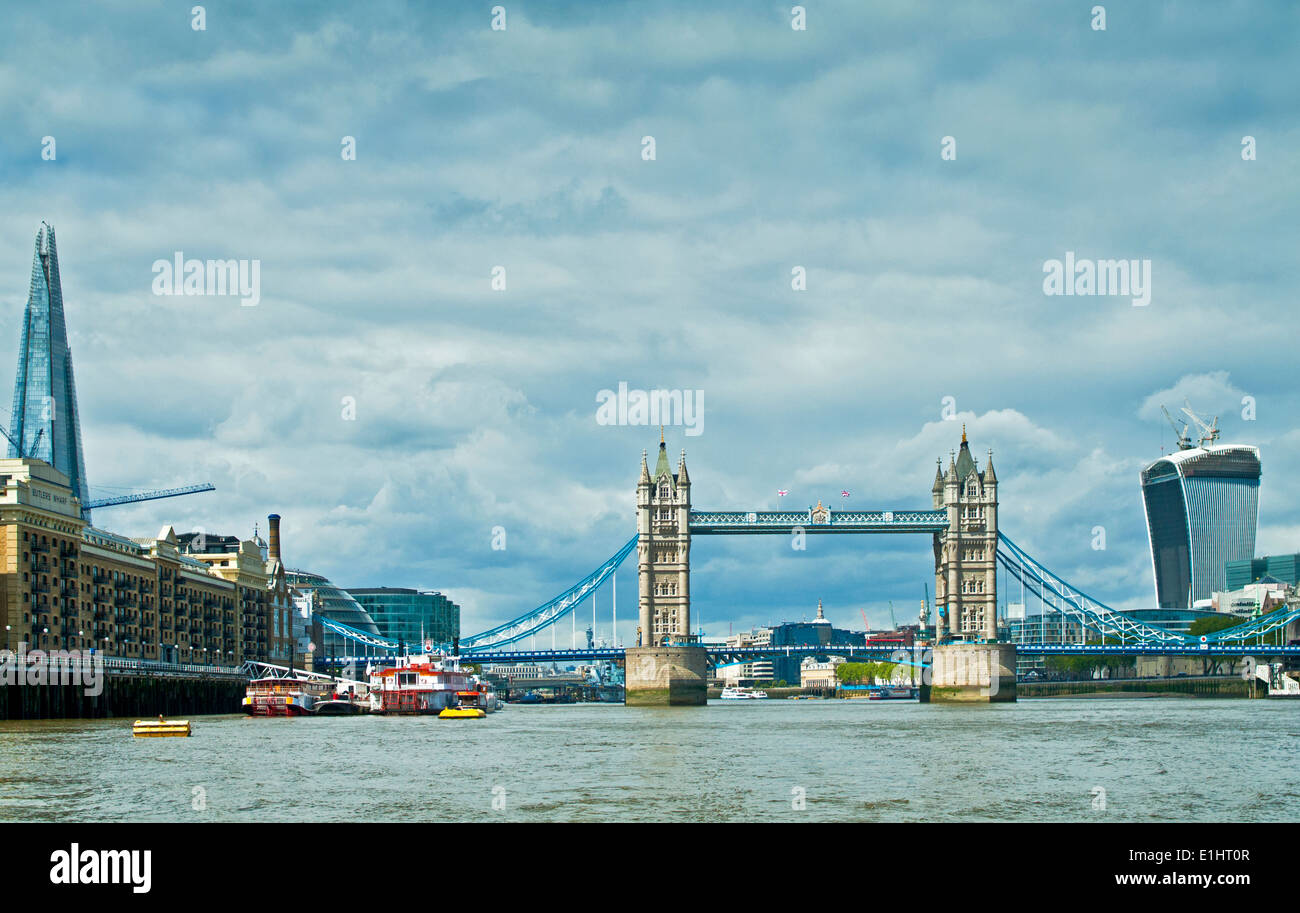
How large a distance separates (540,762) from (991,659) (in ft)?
348

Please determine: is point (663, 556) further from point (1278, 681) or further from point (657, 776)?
point (657, 776)

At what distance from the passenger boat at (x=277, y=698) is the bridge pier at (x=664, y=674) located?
41212mm

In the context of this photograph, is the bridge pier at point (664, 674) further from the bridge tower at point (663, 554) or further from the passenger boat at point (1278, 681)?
the passenger boat at point (1278, 681)

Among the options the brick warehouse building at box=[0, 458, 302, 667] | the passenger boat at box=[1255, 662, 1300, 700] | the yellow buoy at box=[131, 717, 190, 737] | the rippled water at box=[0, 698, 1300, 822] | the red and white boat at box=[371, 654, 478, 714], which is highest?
the brick warehouse building at box=[0, 458, 302, 667]

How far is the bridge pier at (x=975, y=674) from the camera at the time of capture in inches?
5851

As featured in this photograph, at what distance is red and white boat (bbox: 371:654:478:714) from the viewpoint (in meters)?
121

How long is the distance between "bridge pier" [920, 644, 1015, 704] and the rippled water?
2840 inches

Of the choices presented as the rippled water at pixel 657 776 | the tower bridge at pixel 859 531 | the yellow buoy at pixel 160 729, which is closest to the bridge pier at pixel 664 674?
the tower bridge at pixel 859 531

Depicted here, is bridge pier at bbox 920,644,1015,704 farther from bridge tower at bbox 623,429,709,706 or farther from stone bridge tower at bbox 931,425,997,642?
bridge tower at bbox 623,429,709,706

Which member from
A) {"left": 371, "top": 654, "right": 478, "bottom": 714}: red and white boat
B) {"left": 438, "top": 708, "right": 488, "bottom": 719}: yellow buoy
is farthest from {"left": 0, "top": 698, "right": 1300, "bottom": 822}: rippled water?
{"left": 371, "top": 654, "right": 478, "bottom": 714}: red and white boat

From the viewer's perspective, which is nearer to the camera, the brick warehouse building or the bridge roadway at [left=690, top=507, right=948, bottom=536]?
the brick warehouse building

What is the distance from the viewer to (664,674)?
490ft
